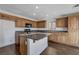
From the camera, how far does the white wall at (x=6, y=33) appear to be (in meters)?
1.97

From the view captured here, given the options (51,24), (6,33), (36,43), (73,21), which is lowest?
(36,43)

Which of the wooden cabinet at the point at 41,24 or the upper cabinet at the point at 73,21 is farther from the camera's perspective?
the upper cabinet at the point at 73,21

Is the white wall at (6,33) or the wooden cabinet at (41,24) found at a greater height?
the wooden cabinet at (41,24)

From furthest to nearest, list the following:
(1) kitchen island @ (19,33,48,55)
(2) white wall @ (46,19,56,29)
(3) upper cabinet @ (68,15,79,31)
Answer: (3) upper cabinet @ (68,15,79,31) < (2) white wall @ (46,19,56,29) < (1) kitchen island @ (19,33,48,55)

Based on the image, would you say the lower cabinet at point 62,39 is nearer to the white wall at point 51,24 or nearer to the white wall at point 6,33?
the white wall at point 51,24

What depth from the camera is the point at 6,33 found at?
80.0 inches

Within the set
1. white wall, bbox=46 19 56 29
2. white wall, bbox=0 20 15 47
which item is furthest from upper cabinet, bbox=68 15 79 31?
white wall, bbox=0 20 15 47

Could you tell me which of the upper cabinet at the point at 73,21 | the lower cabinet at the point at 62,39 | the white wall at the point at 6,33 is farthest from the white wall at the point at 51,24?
the white wall at the point at 6,33

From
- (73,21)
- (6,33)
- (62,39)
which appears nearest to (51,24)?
(62,39)

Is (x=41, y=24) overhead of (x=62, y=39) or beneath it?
overhead

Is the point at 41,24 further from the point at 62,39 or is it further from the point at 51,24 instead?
the point at 62,39

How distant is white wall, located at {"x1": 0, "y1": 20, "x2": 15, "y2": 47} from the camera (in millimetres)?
1974

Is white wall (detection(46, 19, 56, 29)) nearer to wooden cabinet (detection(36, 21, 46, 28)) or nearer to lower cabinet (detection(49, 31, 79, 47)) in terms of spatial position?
wooden cabinet (detection(36, 21, 46, 28))
